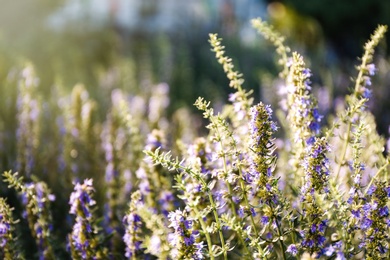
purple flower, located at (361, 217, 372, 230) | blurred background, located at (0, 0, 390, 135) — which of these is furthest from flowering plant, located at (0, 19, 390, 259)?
blurred background, located at (0, 0, 390, 135)

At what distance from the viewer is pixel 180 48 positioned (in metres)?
8.79

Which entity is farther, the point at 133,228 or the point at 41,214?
the point at 41,214

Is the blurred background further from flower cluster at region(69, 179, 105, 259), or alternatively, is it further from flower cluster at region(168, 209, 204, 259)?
flower cluster at region(168, 209, 204, 259)

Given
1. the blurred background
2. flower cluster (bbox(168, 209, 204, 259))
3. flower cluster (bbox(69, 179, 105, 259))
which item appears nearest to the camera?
flower cluster (bbox(168, 209, 204, 259))

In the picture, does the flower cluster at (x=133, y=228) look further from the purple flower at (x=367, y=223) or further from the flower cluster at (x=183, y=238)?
the purple flower at (x=367, y=223)

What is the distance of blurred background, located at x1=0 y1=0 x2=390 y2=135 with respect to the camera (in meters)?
6.27

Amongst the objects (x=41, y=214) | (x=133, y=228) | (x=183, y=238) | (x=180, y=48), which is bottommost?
(x=180, y=48)

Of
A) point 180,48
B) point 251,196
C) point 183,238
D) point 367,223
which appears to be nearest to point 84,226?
point 183,238

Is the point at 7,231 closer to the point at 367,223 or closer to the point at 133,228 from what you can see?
the point at 133,228

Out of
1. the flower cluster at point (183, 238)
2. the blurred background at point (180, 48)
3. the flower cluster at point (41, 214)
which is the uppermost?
the flower cluster at point (183, 238)

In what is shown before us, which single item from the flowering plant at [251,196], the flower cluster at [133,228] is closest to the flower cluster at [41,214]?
the flowering plant at [251,196]

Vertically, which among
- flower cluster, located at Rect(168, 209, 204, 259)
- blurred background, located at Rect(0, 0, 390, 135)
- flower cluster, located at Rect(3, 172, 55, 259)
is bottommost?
blurred background, located at Rect(0, 0, 390, 135)

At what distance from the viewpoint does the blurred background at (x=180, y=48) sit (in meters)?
6.27

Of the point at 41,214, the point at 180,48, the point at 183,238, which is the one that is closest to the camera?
the point at 183,238
